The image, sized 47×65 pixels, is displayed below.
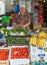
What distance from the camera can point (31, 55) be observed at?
2381mm

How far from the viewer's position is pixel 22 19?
2.57 meters

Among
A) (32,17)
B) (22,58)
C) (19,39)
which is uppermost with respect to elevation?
(32,17)

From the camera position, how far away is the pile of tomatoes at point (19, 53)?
238 centimetres

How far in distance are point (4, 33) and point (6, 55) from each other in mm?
244

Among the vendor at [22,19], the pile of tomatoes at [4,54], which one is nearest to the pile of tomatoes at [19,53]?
the pile of tomatoes at [4,54]

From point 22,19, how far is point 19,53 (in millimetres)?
400

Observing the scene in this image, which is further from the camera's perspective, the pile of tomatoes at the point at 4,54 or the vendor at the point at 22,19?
the vendor at the point at 22,19

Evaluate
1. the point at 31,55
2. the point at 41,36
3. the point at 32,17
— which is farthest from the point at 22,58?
the point at 32,17

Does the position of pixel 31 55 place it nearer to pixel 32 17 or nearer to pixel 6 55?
pixel 6 55

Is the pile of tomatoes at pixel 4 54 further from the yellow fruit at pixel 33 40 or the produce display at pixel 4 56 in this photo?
the yellow fruit at pixel 33 40

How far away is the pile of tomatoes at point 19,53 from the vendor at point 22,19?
0.92 feet

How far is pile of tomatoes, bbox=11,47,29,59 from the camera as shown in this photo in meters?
2.38

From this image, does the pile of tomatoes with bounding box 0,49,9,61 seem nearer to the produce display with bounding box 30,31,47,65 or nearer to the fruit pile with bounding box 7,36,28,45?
the fruit pile with bounding box 7,36,28,45

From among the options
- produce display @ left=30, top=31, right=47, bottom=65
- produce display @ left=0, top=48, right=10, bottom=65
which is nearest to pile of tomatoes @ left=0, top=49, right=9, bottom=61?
produce display @ left=0, top=48, right=10, bottom=65
